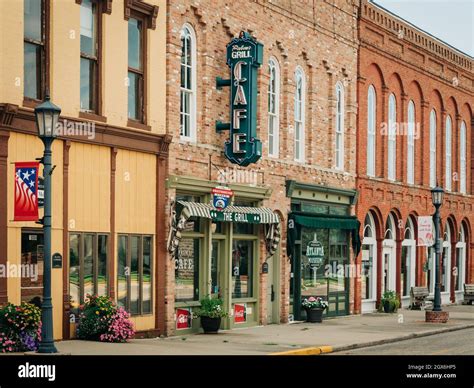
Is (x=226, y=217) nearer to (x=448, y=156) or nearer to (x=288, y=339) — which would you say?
(x=288, y=339)

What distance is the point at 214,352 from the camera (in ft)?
72.6

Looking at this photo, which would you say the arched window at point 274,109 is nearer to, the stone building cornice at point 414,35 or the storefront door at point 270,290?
the storefront door at point 270,290

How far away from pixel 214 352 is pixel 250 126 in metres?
7.79

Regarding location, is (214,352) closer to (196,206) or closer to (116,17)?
(196,206)

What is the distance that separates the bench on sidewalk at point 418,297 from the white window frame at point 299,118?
10.7m

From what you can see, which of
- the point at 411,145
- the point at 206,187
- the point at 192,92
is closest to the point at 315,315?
the point at 206,187

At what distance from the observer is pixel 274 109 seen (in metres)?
31.7

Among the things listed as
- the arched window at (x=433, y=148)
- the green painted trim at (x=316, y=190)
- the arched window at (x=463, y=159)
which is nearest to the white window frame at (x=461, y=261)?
the arched window at (x=463, y=159)

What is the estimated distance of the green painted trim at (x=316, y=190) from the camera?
1257 inches

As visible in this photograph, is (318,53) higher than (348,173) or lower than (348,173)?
higher

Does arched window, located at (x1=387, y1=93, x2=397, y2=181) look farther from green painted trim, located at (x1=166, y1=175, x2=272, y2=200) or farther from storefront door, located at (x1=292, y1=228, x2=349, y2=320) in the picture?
green painted trim, located at (x1=166, y1=175, x2=272, y2=200)

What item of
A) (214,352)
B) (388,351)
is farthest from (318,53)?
(214,352)

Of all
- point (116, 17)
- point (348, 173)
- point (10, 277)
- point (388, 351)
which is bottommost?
point (388, 351)

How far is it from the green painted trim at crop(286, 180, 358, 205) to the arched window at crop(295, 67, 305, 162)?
90 cm
